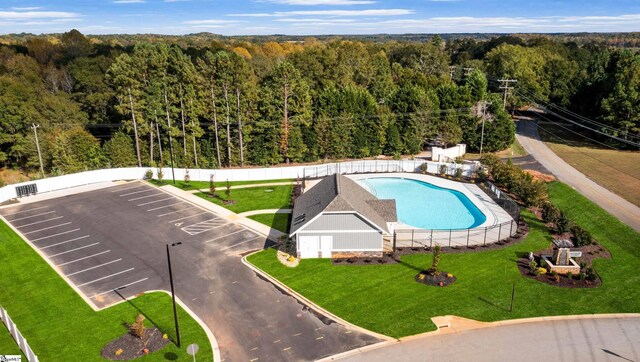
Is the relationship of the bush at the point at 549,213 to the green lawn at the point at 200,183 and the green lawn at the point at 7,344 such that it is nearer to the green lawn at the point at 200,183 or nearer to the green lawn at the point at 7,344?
the green lawn at the point at 200,183

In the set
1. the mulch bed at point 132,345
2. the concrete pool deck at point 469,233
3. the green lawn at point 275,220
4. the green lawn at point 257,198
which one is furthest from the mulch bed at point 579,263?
the mulch bed at point 132,345

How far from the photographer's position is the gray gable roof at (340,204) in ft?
105

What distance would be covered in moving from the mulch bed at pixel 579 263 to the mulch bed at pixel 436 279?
17.5ft

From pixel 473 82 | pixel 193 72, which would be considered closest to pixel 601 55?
pixel 473 82

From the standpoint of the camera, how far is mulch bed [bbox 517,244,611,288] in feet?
93.6

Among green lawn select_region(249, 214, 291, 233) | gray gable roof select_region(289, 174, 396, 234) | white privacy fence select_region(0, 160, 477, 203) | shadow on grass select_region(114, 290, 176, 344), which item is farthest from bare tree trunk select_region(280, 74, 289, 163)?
shadow on grass select_region(114, 290, 176, 344)

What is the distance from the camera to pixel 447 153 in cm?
6162

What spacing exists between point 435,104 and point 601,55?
46761mm

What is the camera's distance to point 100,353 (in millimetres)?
22141

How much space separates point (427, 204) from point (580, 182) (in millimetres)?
18585

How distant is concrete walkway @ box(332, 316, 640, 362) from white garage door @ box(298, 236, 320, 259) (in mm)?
10549

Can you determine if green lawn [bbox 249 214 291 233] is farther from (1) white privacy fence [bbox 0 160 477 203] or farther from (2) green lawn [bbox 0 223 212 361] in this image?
(2) green lawn [bbox 0 223 212 361]

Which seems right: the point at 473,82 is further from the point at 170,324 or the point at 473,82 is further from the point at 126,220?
the point at 170,324

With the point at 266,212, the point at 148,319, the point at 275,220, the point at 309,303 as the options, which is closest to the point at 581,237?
the point at 309,303
